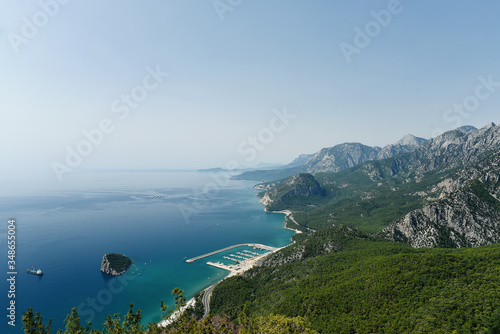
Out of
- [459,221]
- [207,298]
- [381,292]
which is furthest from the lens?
[459,221]

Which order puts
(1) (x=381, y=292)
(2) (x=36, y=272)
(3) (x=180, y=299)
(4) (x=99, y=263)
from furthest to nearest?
1. (4) (x=99, y=263)
2. (2) (x=36, y=272)
3. (1) (x=381, y=292)
4. (3) (x=180, y=299)

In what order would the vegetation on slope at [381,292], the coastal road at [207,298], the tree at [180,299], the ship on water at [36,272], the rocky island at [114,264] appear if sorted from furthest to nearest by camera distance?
the rocky island at [114,264], the ship on water at [36,272], the coastal road at [207,298], the vegetation on slope at [381,292], the tree at [180,299]

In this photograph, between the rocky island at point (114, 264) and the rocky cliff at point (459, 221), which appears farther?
the rocky cliff at point (459, 221)

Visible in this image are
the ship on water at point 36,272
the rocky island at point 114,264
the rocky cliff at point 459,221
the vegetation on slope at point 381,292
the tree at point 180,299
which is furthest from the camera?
the rocky cliff at point 459,221

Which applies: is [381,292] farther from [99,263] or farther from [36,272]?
[36,272]

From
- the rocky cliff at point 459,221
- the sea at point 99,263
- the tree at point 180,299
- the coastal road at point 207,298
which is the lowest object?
the rocky cliff at point 459,221

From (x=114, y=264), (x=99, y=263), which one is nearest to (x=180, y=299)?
(x=114, y=264)

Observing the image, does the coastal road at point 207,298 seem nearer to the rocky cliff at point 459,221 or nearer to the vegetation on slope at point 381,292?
the vegetation on slope at point 381,292

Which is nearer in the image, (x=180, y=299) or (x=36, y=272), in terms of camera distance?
(x=180, y=299)

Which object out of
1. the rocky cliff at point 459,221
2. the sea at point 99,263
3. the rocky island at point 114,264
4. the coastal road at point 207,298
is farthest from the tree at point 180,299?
the rocky cliff at point 459,221
